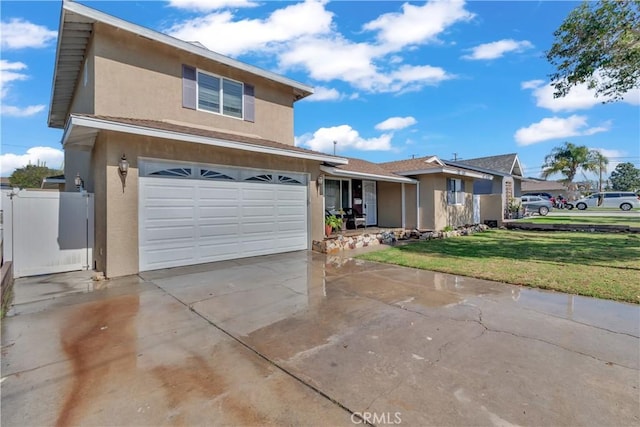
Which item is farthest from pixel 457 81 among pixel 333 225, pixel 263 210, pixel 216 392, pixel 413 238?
pixel 216 392

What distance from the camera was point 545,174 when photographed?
39438 mm

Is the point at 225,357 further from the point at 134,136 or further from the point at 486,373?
the point at 134,136

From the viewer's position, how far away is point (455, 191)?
16.2 metres

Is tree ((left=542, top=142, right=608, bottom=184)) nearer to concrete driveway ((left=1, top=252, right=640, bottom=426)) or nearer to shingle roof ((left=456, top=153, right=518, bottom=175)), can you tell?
shingle roof ((left=456, top=153, right=518, bottom=175))

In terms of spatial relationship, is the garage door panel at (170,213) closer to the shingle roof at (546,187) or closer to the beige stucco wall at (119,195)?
the beige stucco wall at (119,195)

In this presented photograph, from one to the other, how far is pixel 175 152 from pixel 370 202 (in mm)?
10329

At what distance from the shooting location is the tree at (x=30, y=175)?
3629cm

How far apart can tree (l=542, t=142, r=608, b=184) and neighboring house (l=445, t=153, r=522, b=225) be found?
58.4 feet

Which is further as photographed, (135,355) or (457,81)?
(457,81)

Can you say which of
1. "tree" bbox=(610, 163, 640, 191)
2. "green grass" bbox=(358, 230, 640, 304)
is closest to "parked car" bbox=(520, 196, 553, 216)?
"green grass" bbox=(358, 230, 640, 304)

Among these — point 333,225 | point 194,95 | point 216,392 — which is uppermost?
point 194,95

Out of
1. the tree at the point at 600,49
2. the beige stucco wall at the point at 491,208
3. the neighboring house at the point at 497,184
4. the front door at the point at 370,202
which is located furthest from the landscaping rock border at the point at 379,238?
the tree at the point at 600,49

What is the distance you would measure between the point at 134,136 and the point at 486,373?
781 cm

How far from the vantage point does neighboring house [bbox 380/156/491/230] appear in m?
14.6
